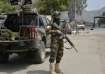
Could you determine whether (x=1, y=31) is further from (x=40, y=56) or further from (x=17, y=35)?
(x=40, y=56)

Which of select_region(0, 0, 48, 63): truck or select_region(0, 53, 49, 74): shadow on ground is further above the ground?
select_region(0, 0, 48, 63): truck

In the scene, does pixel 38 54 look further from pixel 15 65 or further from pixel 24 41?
pixel 24 41

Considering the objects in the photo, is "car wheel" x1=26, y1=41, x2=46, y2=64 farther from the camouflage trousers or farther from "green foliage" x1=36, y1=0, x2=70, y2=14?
"green foliage" x1=36, y1=0, x2=70, y2=14

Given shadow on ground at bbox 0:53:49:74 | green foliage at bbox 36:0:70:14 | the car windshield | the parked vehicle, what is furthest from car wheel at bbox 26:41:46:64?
green foliage at bbox 36:0:70:14

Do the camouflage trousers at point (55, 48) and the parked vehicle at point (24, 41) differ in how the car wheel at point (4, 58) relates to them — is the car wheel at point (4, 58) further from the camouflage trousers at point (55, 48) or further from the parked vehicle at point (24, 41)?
the camouflage trousers at point (55, 48)

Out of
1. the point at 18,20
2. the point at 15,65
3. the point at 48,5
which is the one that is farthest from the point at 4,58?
the point at 48,5

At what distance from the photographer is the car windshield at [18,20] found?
13516 mm

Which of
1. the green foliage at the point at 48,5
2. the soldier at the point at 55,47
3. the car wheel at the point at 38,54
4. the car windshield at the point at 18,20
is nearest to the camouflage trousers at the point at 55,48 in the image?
the soldier at the point at 55,47

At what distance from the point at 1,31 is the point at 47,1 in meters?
43.3

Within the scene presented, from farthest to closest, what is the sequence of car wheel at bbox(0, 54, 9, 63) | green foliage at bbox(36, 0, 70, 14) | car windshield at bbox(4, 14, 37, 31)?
1. green foliage at bbox(36, 0, 70, 14)
2. car wheel at bbox(0, 54, 9, 63)
3. car windshield at bbox(4, 14, 37, 31)

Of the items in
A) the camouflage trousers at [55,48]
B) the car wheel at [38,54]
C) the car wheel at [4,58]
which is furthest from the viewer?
the car wheel at [4,58]

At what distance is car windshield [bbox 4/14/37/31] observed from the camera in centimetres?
1352

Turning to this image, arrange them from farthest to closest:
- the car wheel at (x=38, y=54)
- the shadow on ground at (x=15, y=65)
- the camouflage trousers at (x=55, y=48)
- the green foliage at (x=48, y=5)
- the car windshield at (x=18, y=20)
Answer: the green foliage at (x=48, y=5)
the car windshield at (x=18, y=20)
the car wheel at (x=38, y=54)
the shadow on ground at (x=15, y=65)
the camouflage trousers at (x=55, y=48)

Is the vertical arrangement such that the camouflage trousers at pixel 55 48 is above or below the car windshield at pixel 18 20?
below
